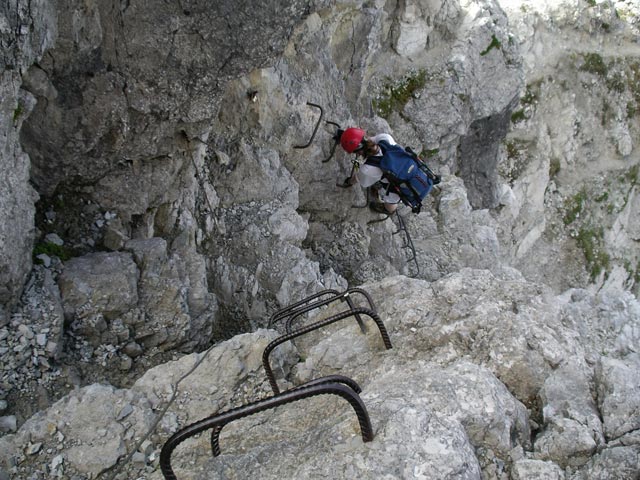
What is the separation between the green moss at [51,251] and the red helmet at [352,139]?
6.87 m

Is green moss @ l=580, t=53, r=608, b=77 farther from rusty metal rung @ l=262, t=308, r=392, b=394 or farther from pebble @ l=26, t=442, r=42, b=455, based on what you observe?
pebble @ l=26, t=442, r=42, b=455

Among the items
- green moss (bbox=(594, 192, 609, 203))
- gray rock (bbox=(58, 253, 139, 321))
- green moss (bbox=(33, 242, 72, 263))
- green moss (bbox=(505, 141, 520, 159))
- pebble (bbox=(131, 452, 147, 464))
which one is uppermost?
green moss (bbox=(505, 141, 520, 159))

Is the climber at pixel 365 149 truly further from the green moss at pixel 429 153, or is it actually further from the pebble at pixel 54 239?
the pebble at pixel 54 239

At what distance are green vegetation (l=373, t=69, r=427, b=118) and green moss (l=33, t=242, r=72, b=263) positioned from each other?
11975mm

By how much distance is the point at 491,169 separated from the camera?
2206 centimetres

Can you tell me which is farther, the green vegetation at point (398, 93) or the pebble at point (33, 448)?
the green vegetation at point (398, 93)

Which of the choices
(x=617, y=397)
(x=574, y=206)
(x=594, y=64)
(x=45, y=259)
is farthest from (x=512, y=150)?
(x=45, y=259)

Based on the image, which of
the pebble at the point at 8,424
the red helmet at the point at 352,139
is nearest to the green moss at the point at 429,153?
the red helmet at the point at 352,139

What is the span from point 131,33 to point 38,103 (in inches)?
63.3

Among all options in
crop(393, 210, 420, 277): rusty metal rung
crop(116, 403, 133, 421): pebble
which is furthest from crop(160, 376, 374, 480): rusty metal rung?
crop(393, 210, 420, 277): rusty metal rung

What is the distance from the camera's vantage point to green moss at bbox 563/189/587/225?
2870 centimetres

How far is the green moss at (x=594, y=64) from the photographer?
2772 cm

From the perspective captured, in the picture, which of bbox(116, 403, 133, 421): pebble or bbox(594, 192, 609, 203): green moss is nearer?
bbox(116, 403, 133, 421): pebble

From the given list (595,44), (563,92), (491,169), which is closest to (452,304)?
(491,169)
